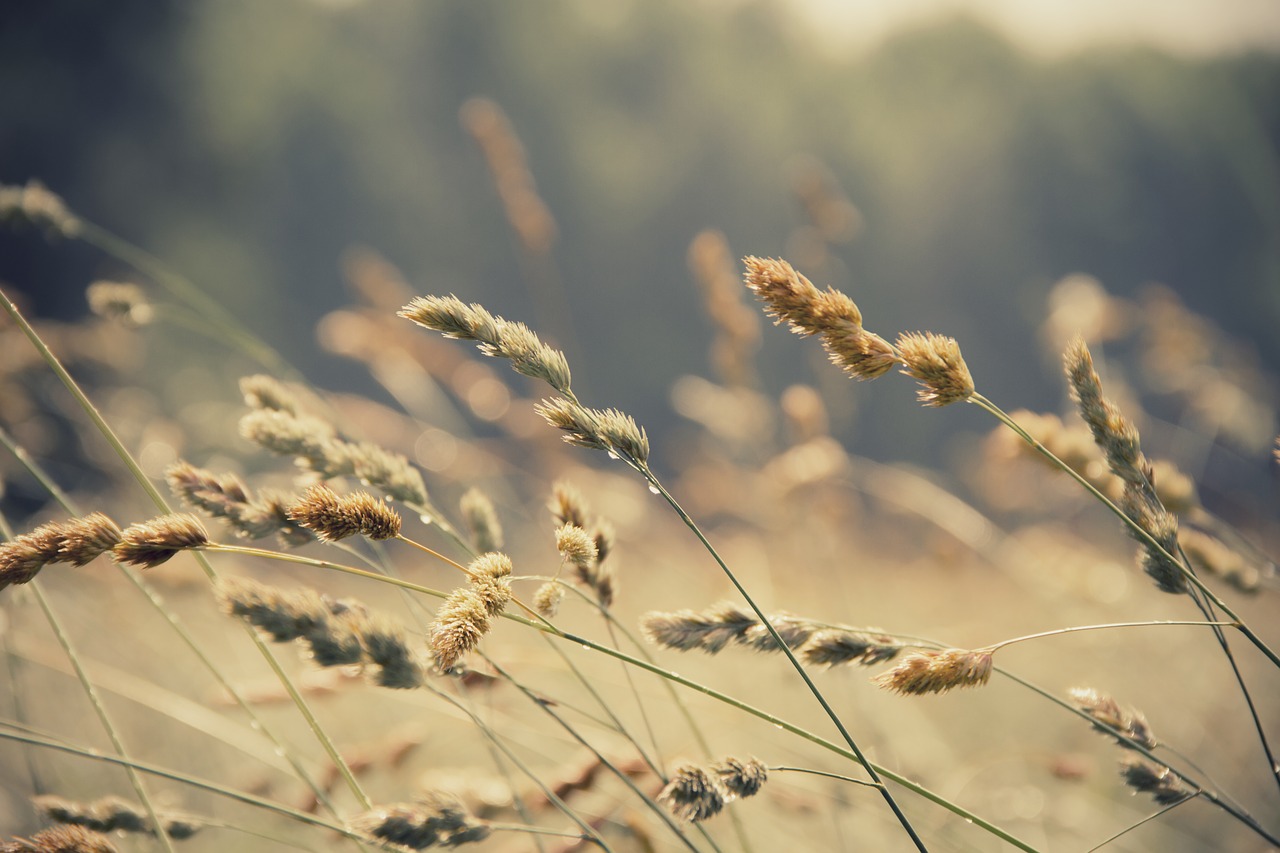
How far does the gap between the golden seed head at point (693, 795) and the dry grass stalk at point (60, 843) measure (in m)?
0.61

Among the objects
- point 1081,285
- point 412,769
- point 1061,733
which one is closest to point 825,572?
point 1061,733

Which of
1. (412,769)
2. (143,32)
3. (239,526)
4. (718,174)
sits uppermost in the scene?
(718,174)

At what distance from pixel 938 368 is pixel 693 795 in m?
Answer: 0.46

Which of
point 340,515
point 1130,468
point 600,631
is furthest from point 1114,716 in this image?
point 600,631

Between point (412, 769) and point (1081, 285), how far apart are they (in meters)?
2.68

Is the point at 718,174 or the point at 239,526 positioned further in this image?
the point at 718,174

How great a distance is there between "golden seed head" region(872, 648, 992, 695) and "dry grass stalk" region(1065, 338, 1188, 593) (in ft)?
0.81

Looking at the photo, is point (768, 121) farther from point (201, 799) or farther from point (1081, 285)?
point (201, 799)

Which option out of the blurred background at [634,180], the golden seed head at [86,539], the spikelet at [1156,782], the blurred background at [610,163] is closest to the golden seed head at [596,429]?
the golden seed head at [86,539]

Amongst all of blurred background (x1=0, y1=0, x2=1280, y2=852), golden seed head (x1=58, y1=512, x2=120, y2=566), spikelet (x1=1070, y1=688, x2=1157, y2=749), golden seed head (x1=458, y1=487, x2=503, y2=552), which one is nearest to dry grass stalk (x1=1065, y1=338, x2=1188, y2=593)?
spikelet (x1=1070, y1=688, x2=1157, y2=749)

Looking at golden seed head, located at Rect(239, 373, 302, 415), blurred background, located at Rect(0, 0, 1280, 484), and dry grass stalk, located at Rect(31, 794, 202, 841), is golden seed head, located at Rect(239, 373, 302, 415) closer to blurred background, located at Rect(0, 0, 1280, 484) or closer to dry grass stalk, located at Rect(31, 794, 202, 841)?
dry grass stalk, located at Rect(31, 794, 202, 841)

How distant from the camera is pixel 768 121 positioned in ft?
40.6

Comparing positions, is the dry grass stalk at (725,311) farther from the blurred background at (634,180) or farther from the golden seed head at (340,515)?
the blurred background at (634,180)

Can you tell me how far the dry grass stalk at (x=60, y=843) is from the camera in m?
0.75
